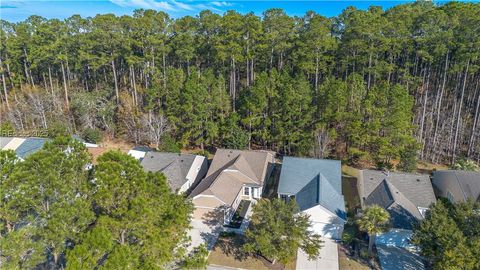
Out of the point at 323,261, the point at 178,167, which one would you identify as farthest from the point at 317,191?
the point at 178,167

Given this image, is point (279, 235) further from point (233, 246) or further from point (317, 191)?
point (317, 191)

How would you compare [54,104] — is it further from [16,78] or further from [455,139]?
[455,139]

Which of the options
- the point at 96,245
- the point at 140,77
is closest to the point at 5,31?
the point at 140,77

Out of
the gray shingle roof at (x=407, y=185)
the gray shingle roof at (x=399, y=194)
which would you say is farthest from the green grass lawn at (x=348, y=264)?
the gray shingle roof at (x=407, y=185)

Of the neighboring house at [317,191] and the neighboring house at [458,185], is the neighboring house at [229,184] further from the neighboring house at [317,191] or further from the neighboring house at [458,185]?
the neighboring house at [458,185]

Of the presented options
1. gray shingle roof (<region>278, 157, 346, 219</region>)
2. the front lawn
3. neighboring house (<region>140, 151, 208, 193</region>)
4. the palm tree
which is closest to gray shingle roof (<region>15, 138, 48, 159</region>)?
neighboring house (<region>140, 151, 208, 193</region>)

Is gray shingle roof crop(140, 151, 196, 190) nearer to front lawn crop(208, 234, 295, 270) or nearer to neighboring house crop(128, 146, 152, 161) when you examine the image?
neighboring house crop(128, 146, 152, 161)
